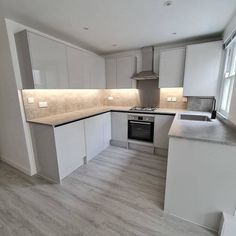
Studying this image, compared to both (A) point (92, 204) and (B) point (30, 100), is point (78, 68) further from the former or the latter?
(A) point (92, 204)

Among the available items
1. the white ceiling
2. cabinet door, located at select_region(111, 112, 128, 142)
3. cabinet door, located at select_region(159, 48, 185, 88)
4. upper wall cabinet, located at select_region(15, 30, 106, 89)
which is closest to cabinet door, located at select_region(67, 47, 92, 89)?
upper wall cabinet, located at select_region(15, 30, 106, 89)

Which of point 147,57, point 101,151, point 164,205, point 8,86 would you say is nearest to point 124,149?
point 101,151

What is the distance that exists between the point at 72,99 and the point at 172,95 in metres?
2.34

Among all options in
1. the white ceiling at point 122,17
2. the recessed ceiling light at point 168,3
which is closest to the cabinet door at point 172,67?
the white ceiling at point 122,17

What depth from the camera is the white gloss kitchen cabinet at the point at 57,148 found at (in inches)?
79.4

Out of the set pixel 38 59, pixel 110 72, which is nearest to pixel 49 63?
pixel 38 59

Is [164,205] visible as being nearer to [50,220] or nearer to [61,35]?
[50,220]

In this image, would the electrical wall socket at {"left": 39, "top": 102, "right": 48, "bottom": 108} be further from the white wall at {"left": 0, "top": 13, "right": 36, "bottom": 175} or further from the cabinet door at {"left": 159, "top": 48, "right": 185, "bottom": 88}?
the cabinet door at {"left": 159, "top": 48, "right": 185, "bottom": 88}

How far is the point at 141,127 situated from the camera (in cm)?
309

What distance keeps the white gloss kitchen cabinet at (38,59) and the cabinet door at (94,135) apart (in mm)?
A: 928

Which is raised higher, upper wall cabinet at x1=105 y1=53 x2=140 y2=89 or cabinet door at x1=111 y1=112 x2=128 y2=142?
upper wall cabinet at x1=105 y1=53 x2=140 y2=89

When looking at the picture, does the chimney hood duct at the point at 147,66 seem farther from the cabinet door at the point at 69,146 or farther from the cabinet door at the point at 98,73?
the cabinet door at the point at 69,146

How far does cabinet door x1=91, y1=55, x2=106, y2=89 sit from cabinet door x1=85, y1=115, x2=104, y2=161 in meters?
0.91

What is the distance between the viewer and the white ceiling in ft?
5.14
